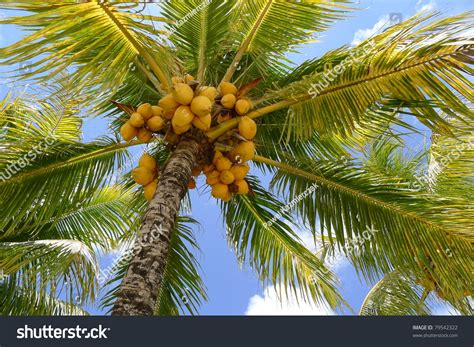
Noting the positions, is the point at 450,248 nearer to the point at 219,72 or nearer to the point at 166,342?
the point at 166,342

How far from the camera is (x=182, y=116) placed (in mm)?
4168

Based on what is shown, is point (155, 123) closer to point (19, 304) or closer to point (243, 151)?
point (243, 151)

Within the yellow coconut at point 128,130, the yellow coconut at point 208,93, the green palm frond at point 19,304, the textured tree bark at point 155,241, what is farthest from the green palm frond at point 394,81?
the green palm frond at point 19,304

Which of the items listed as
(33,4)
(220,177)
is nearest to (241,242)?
(220,177)

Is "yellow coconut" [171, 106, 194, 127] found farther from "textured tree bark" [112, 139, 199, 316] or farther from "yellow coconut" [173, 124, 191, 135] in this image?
"textured tree bark" [112, 139, 199, 316]

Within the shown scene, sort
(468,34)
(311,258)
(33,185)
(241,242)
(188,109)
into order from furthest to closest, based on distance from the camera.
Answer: (241,242), (311,258), (33,185), (188,109), (468,34)

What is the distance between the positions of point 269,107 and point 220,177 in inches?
31.9

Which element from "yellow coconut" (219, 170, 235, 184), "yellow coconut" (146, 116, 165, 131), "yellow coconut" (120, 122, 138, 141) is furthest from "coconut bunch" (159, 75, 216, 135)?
"yellow coconut" (219, 170, 235, 184)

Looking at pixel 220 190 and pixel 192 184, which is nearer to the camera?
pixel 220 190

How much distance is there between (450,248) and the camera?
14.1 ft

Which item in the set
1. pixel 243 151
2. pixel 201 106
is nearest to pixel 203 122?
pixel 201 106

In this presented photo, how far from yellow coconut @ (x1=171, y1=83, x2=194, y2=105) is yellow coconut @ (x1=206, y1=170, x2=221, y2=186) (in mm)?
840

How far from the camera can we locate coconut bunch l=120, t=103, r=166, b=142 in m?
4.41

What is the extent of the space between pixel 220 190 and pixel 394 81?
182 cm
